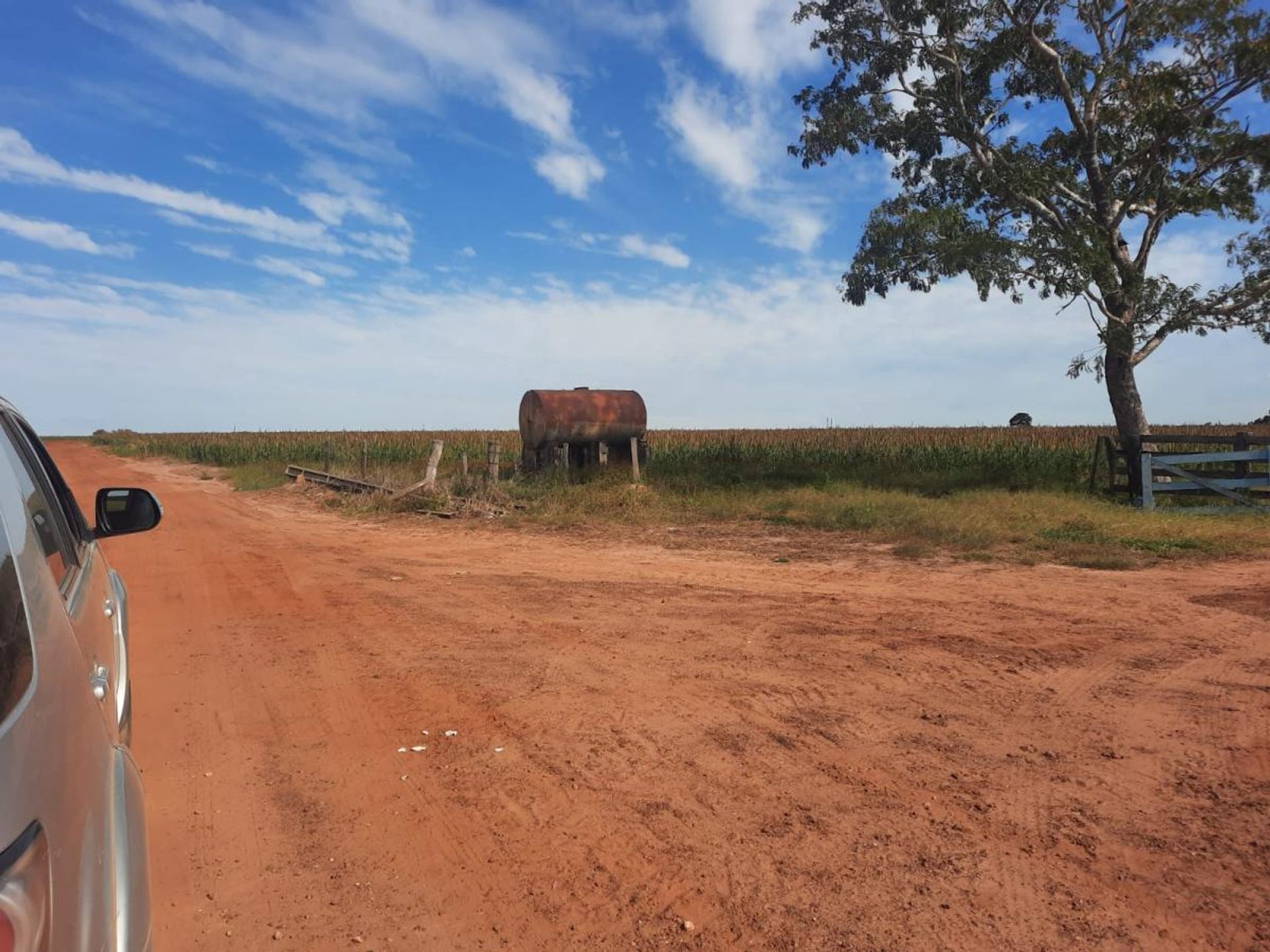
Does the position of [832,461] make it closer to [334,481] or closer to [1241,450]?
[1241,450]

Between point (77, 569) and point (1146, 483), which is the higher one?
point (77, 569)

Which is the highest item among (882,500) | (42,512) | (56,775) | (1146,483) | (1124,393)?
(1124,393)

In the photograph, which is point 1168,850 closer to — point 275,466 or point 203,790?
point 203,790

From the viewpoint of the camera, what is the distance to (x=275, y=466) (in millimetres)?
29016

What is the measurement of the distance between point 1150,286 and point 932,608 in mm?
13973

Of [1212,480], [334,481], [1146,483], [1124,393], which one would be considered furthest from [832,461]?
[334,481]

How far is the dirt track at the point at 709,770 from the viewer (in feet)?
10.8

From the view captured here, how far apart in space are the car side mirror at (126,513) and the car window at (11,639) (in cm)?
196

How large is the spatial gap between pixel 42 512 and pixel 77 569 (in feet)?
1.28

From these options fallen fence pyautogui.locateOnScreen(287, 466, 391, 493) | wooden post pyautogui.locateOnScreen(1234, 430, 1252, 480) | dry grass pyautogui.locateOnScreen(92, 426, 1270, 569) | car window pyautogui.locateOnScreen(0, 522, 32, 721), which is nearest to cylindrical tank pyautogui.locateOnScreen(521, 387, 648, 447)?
dry grass pyautogui.locateOnScreen(92, 426, 1270, 569)

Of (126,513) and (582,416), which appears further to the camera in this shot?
(582,416)

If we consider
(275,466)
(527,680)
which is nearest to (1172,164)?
(527,680)

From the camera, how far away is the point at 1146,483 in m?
16.4

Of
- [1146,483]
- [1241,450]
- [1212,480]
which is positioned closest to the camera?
[1212,480]
